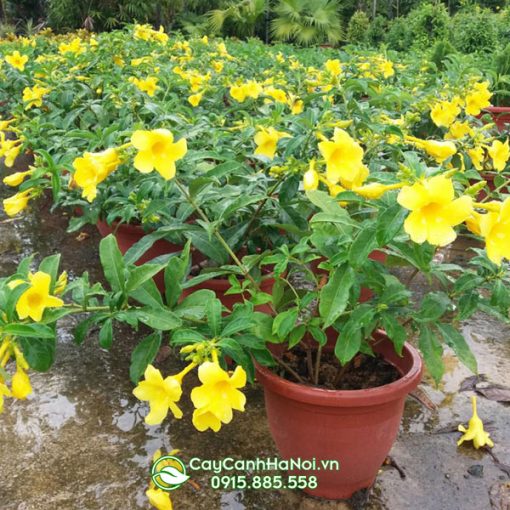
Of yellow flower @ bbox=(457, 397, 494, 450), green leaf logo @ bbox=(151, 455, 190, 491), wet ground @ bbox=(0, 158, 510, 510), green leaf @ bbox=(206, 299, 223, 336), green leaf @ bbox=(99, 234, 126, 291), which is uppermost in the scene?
green leaf @ bbox=(99, 234, 126, 291)

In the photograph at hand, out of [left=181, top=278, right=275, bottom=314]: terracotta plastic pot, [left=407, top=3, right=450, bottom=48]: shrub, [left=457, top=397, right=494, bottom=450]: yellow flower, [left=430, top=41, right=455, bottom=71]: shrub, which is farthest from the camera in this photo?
[left=407, top=3, right=450, bottom=48]: shrub

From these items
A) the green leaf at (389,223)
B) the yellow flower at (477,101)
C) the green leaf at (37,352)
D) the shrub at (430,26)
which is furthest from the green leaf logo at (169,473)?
the shrub at (430,26)

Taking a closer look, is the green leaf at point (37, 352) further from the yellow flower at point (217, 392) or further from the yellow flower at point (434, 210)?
the yellow flower at point (434, 210)

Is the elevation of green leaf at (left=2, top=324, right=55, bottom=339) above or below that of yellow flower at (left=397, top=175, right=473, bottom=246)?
below

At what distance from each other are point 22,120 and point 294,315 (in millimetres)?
2739

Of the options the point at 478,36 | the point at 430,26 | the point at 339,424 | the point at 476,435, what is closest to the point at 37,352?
the point at 339,424

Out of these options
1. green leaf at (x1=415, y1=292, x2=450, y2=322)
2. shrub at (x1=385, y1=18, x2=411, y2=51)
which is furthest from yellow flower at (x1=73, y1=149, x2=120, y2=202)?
shrub at (x1=385, y1=18, x2=411, y2=51)

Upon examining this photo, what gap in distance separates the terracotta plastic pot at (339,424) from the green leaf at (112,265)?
47 cm

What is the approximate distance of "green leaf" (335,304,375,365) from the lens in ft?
4.86

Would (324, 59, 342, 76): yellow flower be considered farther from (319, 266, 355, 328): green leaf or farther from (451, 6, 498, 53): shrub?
(451, 6, 498, 53): shrub

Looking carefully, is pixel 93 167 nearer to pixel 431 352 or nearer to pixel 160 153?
pixel 160 153

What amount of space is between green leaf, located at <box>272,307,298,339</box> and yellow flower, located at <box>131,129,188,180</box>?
44 centimetres

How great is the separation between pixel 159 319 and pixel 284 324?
12.2 inches

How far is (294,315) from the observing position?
1532mm
